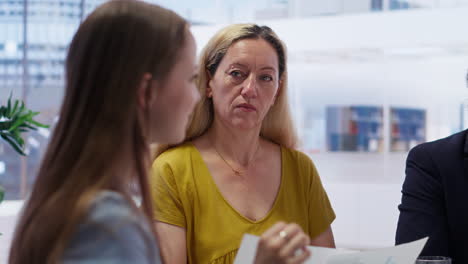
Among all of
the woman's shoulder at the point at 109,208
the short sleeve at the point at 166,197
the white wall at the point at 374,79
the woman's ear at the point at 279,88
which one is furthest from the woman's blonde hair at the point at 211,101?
the white wall at the point at 374,79

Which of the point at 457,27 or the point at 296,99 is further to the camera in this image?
the point at 296,99

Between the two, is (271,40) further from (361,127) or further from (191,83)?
(361,127)

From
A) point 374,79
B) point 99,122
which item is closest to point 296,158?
point 99,122

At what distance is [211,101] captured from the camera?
7.01ft

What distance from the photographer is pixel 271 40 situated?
212 cm

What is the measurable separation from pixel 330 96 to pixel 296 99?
0.48 m

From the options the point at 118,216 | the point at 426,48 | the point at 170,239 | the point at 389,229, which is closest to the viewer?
the point at 118,216

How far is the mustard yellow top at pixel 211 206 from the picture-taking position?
1888mm

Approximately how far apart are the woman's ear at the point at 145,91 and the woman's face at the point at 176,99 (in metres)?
0.01

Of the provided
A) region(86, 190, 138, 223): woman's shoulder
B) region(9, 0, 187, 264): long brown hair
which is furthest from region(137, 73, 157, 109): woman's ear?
region(86, 190, 138, 223): woman's shoulder

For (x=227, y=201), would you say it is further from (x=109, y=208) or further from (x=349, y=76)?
(x=349, y=76)

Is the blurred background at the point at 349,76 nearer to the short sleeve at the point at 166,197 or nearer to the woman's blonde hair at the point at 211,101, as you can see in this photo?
the woman's blonde hair at the point at 211,101

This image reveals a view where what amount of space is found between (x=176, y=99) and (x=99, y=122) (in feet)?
0.54

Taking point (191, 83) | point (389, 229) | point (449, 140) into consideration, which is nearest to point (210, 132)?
point (449, 140)
